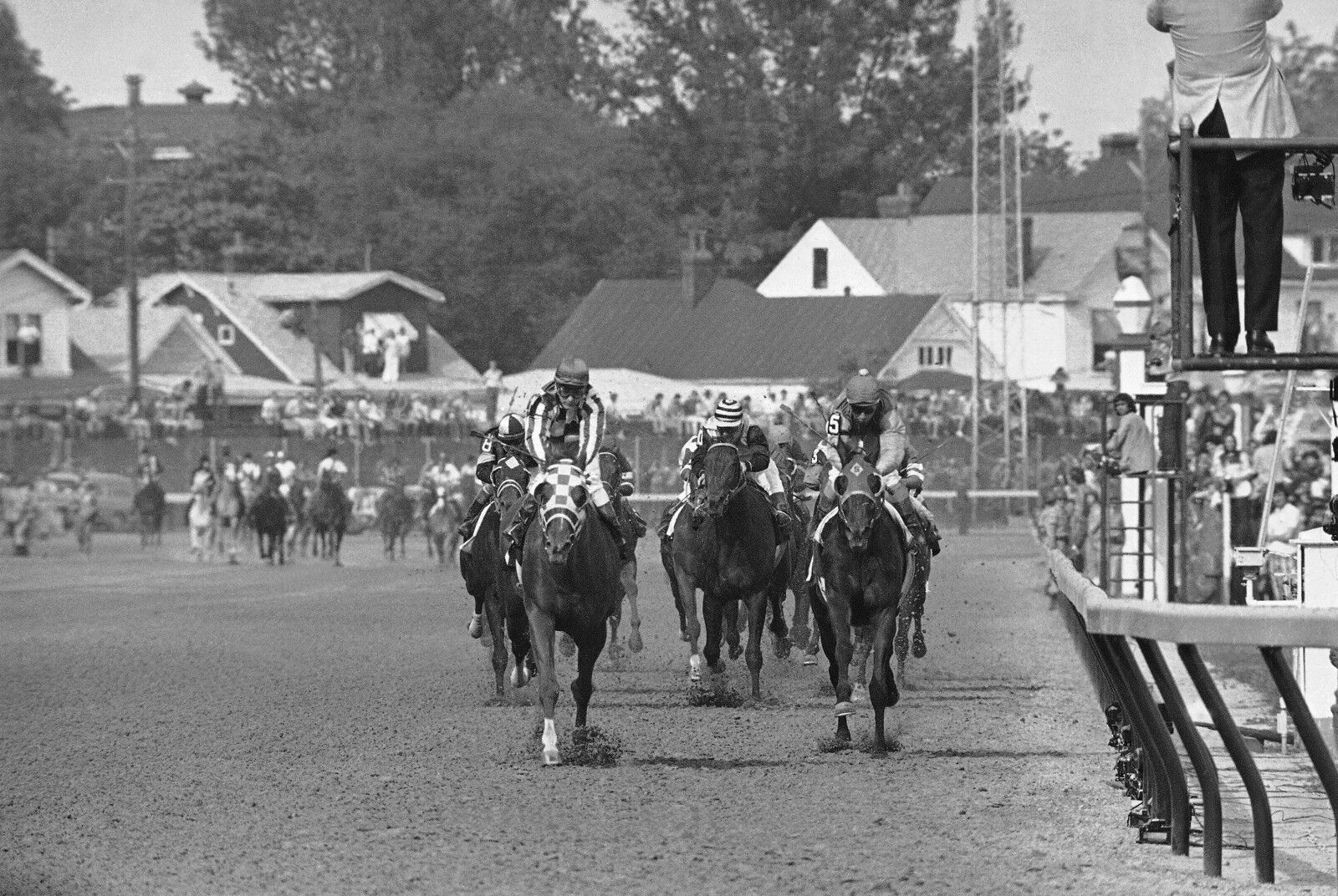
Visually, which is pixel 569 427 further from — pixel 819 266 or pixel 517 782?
pixel 819 266

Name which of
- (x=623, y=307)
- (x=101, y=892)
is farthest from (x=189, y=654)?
(x=623, y=307)

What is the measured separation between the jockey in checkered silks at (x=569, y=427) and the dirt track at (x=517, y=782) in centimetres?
163

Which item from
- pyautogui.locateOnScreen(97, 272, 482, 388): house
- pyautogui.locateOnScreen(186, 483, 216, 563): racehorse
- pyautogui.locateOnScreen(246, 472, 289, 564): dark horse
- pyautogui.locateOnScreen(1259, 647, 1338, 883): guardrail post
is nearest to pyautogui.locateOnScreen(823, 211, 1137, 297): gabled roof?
pyautogui.locateOnScreen(97, 272, 482, 388): house

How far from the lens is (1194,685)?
972 cm

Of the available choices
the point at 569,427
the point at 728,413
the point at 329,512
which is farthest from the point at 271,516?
→ the point at 569,427

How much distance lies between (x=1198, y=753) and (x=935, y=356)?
51.7 m

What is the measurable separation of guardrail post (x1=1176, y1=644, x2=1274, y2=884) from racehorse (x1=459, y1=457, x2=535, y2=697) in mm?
7107

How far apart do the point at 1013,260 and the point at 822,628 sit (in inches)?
1777

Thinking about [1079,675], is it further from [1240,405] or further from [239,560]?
[239,560]

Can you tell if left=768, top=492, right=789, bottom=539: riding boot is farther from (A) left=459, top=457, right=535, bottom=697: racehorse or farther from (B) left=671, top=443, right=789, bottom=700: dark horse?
(A) left=459, top=457, right=535, bottom=697: racehorse

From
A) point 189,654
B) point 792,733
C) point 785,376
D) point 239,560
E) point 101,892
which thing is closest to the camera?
point 101,892

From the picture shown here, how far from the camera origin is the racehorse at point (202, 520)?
42406 mm

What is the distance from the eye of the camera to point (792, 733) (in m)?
15.7

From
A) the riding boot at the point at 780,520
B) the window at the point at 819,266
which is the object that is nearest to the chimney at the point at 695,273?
the window at the point at 819,266
